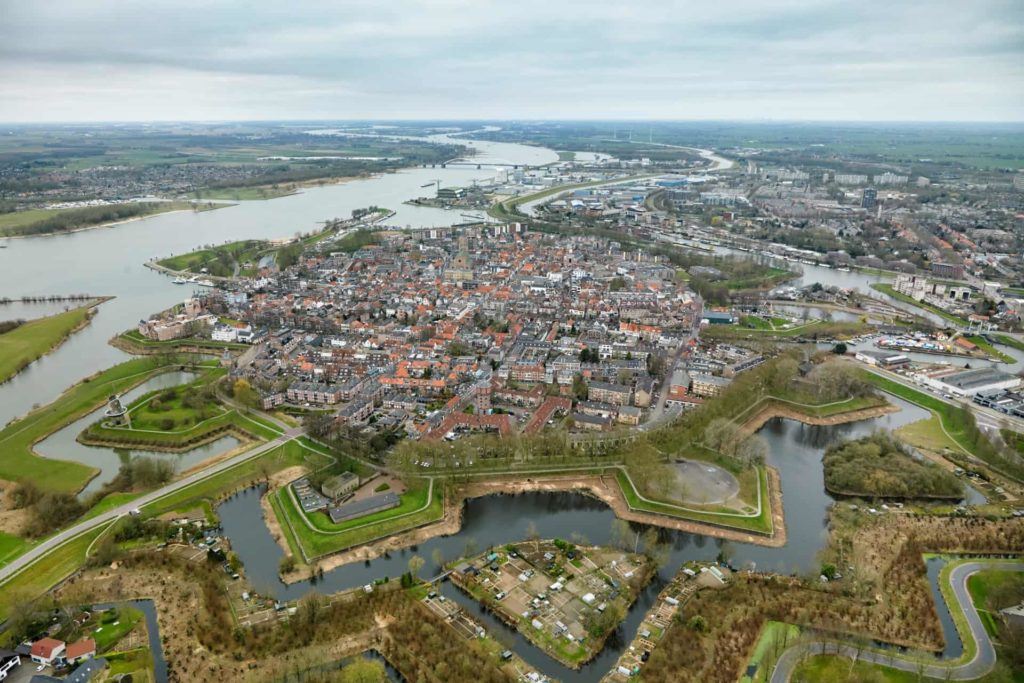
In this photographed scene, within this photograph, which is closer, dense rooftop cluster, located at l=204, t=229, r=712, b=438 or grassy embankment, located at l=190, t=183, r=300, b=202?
dense rooftop cluster, located at l=204, t=229, r=712, b=438

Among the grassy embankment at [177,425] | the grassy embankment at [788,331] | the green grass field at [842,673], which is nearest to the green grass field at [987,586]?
the green grass field at [842,673]

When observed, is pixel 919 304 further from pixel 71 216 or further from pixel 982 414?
pixel 71 216

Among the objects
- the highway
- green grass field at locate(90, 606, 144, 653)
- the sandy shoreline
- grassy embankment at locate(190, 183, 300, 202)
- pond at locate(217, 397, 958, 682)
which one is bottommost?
pond at locate(217, 397, 958, 682)

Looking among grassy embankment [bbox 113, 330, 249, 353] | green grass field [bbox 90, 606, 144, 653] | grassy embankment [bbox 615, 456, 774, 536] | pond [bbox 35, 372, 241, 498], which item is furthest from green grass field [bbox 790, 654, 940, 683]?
grassy embankment [bbox 113, 330, 249, 353]

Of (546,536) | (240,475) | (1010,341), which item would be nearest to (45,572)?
(240,475)

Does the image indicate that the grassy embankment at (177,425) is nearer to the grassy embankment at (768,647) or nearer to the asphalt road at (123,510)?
the asphalt road at (123,510)

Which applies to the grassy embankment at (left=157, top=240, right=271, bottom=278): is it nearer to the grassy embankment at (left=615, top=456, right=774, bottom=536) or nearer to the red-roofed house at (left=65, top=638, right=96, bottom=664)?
the red-roofed house at (left=65, top=638, right=96, bottom=664)
